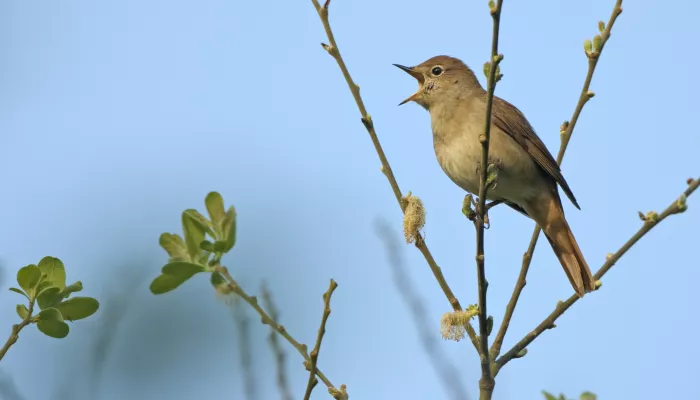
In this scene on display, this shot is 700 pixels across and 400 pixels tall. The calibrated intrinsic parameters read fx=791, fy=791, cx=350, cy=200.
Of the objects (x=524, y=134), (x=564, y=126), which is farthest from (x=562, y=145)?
(x=524, y=134)

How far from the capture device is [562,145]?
146 inches

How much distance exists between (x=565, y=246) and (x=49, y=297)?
3.68 m

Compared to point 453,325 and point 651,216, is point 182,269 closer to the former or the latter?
point 453,325

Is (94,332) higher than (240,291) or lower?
lower

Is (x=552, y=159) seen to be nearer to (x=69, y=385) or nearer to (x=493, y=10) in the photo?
(x=493, y=10)

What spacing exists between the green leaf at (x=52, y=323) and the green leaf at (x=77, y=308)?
32mm

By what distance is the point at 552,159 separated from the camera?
5.38m

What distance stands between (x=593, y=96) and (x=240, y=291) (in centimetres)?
211

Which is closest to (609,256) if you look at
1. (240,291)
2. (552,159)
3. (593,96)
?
(593,96)

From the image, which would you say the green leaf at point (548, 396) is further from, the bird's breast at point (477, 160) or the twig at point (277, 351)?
the bird's breast at point (477, 160)

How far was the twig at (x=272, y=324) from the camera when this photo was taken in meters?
2.02

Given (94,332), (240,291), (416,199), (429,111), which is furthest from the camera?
(429,111)

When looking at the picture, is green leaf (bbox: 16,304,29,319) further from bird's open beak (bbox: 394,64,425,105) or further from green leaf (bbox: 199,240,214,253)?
bird's open beak (bbox: 394,64,425,105)

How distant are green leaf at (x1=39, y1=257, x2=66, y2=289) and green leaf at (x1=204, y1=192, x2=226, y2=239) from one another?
0.45 m
